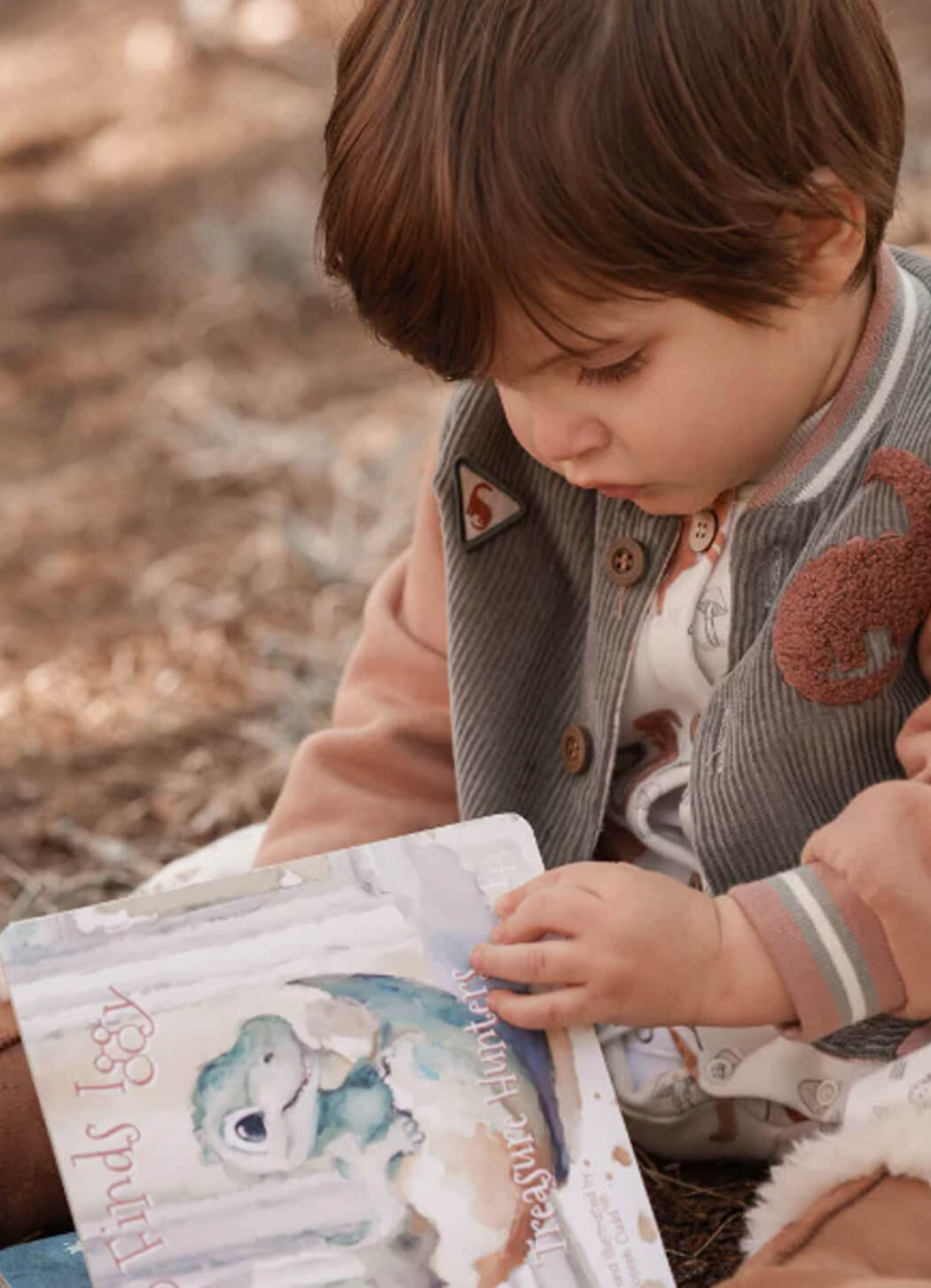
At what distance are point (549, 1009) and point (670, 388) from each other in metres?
0.40

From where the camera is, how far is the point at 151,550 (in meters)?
2.66

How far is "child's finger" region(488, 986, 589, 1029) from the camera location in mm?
1166

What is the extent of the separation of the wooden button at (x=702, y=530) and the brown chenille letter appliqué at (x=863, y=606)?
111 mm

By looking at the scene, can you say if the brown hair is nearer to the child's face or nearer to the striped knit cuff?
the child's face

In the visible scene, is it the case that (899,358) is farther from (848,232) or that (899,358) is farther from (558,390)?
(558,390)

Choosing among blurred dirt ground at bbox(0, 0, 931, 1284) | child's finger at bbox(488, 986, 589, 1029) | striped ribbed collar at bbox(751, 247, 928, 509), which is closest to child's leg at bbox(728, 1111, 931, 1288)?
child's finger at bbox(488, 986, 589, 1029)

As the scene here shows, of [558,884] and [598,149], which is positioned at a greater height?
[598,149]

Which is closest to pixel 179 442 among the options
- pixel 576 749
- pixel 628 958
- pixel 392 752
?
pixel 392 752

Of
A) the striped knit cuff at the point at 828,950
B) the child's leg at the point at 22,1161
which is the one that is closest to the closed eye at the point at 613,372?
the striped knit cuff at the point at 828,950

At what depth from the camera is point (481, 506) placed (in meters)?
1.51

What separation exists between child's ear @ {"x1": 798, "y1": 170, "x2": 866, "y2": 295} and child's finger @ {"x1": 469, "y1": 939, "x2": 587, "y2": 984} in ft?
1.48

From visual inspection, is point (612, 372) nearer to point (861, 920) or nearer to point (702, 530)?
point (702, 530)

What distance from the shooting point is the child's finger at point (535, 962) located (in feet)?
3.83

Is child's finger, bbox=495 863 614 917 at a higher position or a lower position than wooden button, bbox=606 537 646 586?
lower
